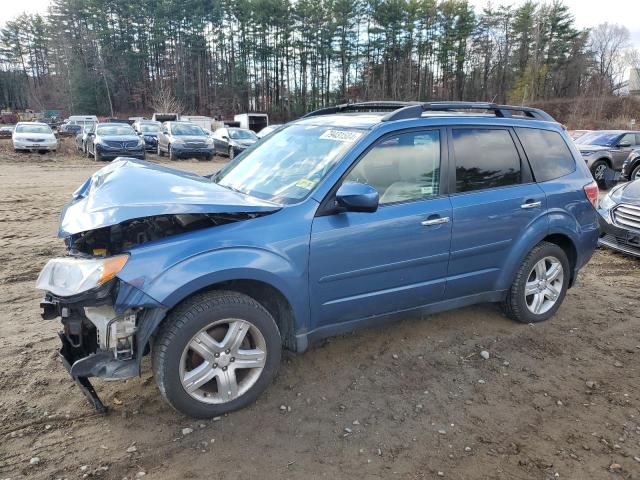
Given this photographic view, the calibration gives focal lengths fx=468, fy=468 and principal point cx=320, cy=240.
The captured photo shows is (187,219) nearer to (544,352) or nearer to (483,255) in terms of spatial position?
(483,255)

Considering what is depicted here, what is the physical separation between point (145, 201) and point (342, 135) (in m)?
1.49

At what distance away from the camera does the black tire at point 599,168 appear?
1424 cm

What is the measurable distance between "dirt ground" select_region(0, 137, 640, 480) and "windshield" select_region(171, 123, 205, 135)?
17168 mm

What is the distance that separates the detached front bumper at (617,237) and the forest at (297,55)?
55.4 meters

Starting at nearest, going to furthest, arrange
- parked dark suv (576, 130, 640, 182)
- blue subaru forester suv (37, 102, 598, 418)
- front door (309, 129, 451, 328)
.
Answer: blue subaru forester suv (37, 102, 598, 418), front door (309, 129, 451, 328), parked dark suv (576, 130, 640, 182)

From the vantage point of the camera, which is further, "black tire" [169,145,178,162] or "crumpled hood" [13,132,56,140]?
"crumpled hood" [13,132,56,140]

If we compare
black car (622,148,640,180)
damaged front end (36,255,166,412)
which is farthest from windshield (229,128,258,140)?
damaged front end (36,255,166,412)

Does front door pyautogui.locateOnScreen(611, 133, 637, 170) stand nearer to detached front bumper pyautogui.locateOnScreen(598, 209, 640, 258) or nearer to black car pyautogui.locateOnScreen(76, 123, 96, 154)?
detached front bumper pyautogui.locateOnScreen(598, 209, 640, 258)

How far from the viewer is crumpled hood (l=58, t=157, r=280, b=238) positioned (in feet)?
8.84

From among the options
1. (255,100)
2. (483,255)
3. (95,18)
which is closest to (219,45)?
(255,100)

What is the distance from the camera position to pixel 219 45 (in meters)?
66.3

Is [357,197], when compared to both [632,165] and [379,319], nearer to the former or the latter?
[379,319]

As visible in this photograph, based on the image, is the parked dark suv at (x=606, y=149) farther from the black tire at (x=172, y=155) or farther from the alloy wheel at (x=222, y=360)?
the black tire at (x=172, y=155)

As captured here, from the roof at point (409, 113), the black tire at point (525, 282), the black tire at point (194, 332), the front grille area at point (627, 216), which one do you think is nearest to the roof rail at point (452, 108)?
the roof at point (409, 113)
